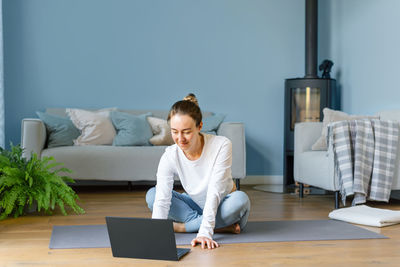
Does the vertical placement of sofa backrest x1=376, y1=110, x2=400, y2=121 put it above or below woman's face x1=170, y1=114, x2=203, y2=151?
below

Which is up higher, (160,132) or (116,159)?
(160,132)

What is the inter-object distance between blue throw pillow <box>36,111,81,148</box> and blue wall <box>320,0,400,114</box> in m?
2.60

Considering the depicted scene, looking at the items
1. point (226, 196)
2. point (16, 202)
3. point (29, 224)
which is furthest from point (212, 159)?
point (16, 202)

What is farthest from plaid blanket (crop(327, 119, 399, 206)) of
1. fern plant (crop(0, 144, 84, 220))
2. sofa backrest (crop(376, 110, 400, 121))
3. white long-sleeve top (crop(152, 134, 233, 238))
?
fern plant (crop(0, 144, 84, 220))

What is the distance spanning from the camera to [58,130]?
4.36 metres

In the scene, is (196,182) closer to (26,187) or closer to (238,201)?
(238,201)

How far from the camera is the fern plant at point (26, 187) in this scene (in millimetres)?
3033

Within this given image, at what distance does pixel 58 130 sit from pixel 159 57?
130 cm

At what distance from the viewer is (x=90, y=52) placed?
16.2 feet

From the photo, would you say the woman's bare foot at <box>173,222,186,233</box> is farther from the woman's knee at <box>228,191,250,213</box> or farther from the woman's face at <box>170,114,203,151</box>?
the woman's face at <box>170,114,203,151</box>

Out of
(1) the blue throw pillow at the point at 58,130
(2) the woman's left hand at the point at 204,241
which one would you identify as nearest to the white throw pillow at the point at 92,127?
(1) the blue throw pillow at the point at 58,130

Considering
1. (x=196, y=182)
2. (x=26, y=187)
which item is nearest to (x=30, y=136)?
(x=26, y=187)

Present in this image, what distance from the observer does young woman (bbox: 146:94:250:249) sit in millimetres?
2197

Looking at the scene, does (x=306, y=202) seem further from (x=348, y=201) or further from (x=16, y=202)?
(x=16, y=202)
